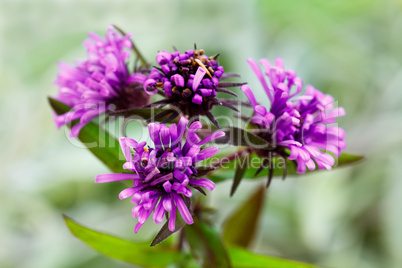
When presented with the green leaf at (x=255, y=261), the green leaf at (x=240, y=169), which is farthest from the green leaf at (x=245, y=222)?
the green leaf at (x=240, y=169)

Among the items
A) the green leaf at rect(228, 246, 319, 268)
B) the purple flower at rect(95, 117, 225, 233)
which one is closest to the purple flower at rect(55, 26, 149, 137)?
the purple flower at rect(95, 117, 225, 233)

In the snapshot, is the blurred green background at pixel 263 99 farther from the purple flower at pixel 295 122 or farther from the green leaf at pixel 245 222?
the purple flower at pixel 295 122

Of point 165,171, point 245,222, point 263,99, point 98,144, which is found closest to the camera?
point 165,171

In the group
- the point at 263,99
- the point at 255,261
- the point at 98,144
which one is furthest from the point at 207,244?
the point at 263,99

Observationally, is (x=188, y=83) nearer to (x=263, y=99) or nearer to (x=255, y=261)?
(x=255, y=261)

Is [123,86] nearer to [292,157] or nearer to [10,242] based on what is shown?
[292,157]

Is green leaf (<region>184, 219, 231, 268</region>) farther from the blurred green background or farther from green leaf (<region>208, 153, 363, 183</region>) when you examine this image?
the blurred green background

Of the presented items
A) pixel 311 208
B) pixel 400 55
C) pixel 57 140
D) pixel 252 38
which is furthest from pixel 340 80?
pixel 57 140
